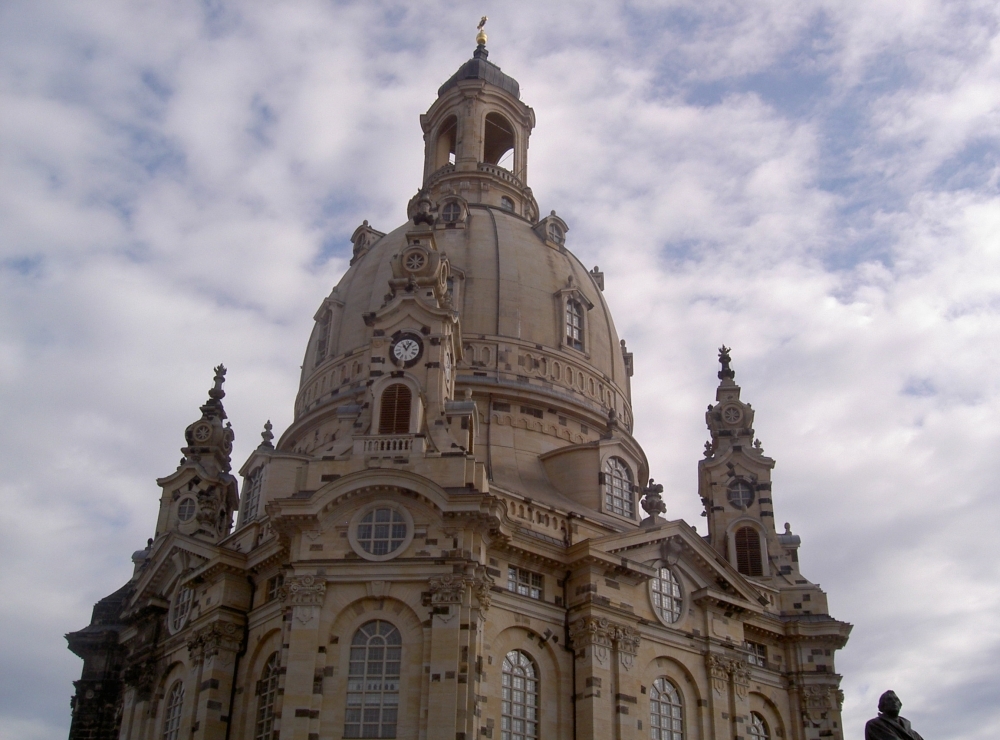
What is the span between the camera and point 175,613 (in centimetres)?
4550

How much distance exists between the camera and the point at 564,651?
129 ft

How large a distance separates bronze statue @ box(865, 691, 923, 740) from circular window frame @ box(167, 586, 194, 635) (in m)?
31.1

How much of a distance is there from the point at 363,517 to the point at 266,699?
754cm

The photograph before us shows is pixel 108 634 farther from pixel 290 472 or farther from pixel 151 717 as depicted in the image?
pixel 290 472

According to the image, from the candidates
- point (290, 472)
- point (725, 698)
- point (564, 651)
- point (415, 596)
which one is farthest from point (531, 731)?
point (290, 472)

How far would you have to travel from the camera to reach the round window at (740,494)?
52.3 meters

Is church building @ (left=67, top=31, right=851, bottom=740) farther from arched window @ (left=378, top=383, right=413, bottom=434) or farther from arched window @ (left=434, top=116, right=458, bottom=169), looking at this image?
arched window @ (left=434, top=116, right=458, bottom=169)

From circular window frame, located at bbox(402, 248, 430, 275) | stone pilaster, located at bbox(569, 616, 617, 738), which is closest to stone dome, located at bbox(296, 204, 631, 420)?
circular window frame, located at bbox(402, 248, 430, 275)

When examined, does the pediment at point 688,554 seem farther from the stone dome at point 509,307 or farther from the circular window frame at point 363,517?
the stone dome at point 509,307

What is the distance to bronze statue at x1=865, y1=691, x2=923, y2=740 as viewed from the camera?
18.9 m

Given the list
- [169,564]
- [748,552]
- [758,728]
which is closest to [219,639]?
[169,564]

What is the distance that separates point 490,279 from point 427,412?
1418cm

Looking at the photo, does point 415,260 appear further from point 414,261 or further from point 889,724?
point 889,724

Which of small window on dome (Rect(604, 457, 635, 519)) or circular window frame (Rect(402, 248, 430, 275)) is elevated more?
circular window frame (Rect(402, 248, 430, 275))
